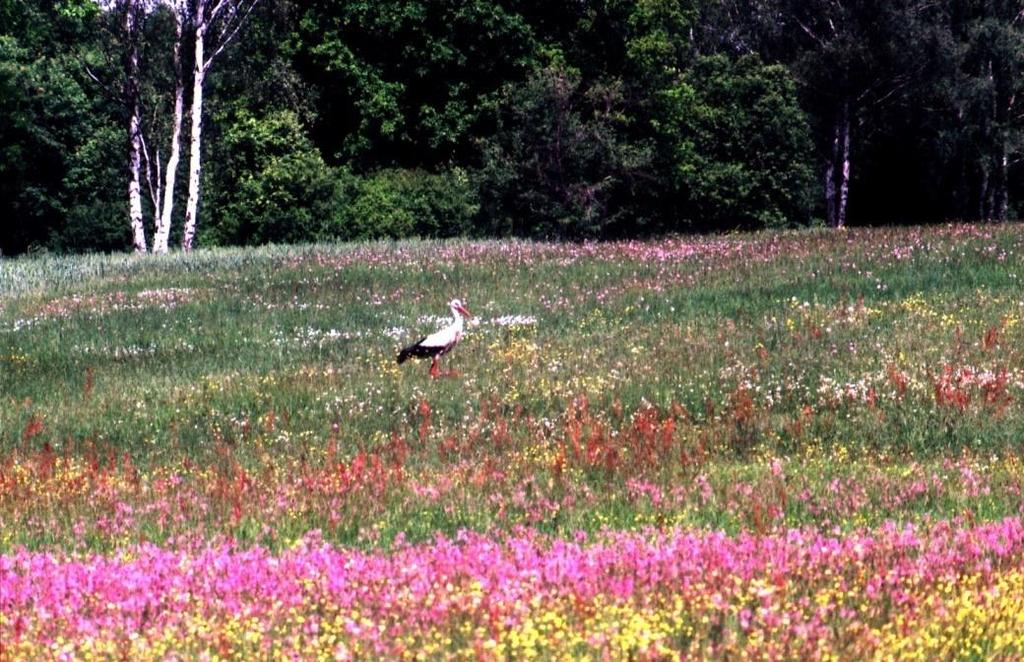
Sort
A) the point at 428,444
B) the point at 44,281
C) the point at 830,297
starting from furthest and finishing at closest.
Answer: the point at 44,281, the point at 830,297, the point at 428,444

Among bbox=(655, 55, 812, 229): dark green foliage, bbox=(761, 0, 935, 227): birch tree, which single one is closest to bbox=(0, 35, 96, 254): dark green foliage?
bbox=(655, 55, 812, 229): dark green foliage

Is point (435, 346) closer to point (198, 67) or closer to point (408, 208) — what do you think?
point (198, 67)

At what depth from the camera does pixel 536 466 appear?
10.9 m

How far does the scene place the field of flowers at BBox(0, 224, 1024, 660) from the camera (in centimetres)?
561

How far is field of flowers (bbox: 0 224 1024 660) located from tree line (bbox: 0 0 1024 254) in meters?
21.4

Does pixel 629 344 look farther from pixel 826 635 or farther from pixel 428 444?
pixel 826 635

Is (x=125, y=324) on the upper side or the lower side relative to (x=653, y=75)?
lower

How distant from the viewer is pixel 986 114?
176 ft

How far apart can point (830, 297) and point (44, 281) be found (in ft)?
66.2

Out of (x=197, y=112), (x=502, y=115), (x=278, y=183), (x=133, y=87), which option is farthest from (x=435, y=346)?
(x=502, y=115)

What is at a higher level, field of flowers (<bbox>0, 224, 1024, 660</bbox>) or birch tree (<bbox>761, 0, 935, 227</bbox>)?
birch tree (<bbox>761, 0, 935, 227</bbox>)

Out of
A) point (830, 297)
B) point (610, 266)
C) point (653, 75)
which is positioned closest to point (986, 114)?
point (653, 75)

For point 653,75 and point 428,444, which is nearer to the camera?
point 428,444

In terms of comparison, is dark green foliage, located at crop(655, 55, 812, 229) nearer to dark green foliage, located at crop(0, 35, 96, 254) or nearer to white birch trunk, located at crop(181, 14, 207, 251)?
white birch trunk, located at crop(181, 14, 207, 251)
